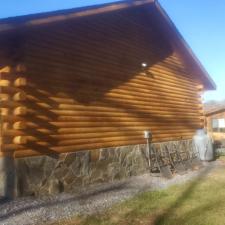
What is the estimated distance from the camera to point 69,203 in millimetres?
8031

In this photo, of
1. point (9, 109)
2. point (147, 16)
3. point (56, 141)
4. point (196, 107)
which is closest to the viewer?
point (9, 109)

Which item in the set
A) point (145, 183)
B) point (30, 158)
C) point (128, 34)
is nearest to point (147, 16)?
point (128, 34)

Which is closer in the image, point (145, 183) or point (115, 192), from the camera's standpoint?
point (115, 192)

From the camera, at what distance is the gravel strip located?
693cm

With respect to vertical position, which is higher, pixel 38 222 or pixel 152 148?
pixel 152 148

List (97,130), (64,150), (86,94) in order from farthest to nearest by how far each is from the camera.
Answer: (97,130), (86,94), (64,150)

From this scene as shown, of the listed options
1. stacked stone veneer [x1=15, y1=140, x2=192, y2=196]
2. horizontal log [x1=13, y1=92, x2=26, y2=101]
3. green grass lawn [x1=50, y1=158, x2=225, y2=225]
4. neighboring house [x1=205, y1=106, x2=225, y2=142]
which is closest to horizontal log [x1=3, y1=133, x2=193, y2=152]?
stacked stone veneer [x1=15, y1=140, x2=192, y2=196]

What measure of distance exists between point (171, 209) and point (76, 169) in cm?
328

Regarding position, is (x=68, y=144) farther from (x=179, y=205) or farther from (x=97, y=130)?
(x=179, y=205)

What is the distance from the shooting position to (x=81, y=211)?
291 inches

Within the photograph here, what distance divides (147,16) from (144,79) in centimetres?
273

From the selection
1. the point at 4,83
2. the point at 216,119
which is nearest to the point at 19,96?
the point at 4,83

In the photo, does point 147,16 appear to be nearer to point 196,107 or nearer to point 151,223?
point 196,107

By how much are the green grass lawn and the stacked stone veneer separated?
6.44 feet
